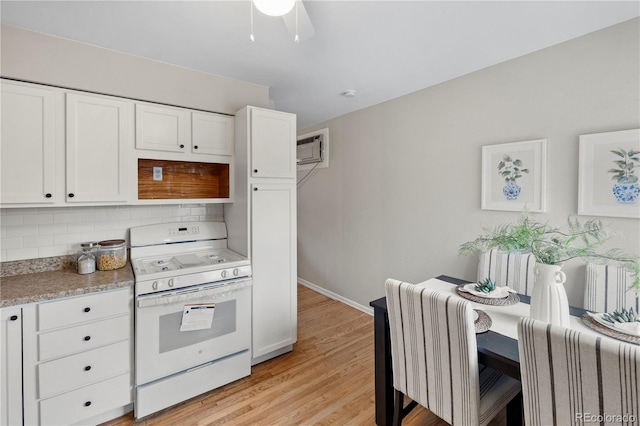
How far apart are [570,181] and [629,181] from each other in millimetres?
282

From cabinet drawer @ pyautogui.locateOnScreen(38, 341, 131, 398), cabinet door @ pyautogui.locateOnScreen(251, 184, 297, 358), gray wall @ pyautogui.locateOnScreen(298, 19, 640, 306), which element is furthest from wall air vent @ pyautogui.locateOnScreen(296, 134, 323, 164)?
cabinet drawer @ pyautogui.locateOnScreen(38, 341, 131, 398)

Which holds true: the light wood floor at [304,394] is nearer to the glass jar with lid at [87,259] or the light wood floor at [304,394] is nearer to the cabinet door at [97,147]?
the glass jar with lid at [87,259]

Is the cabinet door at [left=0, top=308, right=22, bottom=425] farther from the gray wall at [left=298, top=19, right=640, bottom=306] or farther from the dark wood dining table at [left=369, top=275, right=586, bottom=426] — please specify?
the gray wall at [left=298, top=19, right=640, bottom=306]

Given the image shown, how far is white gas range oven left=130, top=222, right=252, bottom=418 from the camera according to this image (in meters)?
1.93

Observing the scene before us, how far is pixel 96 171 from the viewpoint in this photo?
206 cm

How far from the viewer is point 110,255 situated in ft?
7.07

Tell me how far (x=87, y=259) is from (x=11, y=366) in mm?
694

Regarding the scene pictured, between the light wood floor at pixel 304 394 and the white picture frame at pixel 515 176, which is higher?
the white picture frame at pixel 515 176

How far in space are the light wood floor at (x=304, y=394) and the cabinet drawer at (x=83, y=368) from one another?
14.1 inches

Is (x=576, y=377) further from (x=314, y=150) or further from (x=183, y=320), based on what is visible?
(x=314, y=150)

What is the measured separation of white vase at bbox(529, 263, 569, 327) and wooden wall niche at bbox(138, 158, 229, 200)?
90.8 inches

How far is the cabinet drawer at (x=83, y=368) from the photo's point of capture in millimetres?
1682

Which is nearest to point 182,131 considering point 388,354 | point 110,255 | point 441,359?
point 110,255

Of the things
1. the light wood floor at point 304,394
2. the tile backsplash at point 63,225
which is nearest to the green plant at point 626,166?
the light wood floor at point 304,394
